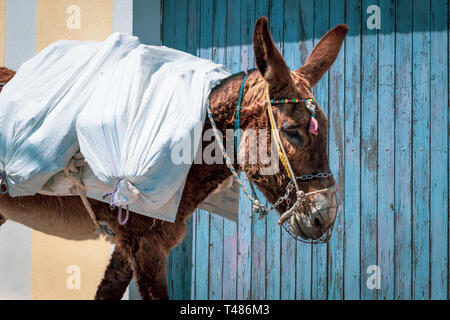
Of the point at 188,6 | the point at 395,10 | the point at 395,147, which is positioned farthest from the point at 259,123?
the point at 188,6

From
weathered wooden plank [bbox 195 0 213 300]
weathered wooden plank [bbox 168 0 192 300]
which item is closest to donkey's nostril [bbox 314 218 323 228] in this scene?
weathered wooden plank [bbox 195 0 213 300]

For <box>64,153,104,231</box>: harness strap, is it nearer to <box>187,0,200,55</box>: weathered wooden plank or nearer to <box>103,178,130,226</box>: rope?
<box>103,178,130,226</box>: rope

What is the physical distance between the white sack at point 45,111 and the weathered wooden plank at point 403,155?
2075 mm

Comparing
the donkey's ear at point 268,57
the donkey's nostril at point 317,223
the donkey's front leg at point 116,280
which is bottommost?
the donkey's front leg at point 116,280

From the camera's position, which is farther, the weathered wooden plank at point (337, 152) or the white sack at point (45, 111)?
the weathered wooden plank at point (337, 152)

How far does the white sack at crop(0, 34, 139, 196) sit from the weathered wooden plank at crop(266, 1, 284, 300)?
1.67m

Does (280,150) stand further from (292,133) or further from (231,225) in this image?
(231,225)

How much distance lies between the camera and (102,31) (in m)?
4.09

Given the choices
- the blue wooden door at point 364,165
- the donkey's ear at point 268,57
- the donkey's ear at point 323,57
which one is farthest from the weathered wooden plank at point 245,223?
the donkey's ear at point 268,57

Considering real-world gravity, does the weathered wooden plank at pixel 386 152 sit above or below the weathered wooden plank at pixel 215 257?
above

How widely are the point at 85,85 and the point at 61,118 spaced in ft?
0.75

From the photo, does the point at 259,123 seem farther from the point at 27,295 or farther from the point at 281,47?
the point at 27,295

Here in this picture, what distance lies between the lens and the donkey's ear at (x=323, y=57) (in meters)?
2.44

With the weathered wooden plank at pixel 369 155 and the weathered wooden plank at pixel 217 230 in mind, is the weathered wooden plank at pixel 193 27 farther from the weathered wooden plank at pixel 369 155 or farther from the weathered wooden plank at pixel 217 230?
the weathered wooden plank at pixel 369 155
